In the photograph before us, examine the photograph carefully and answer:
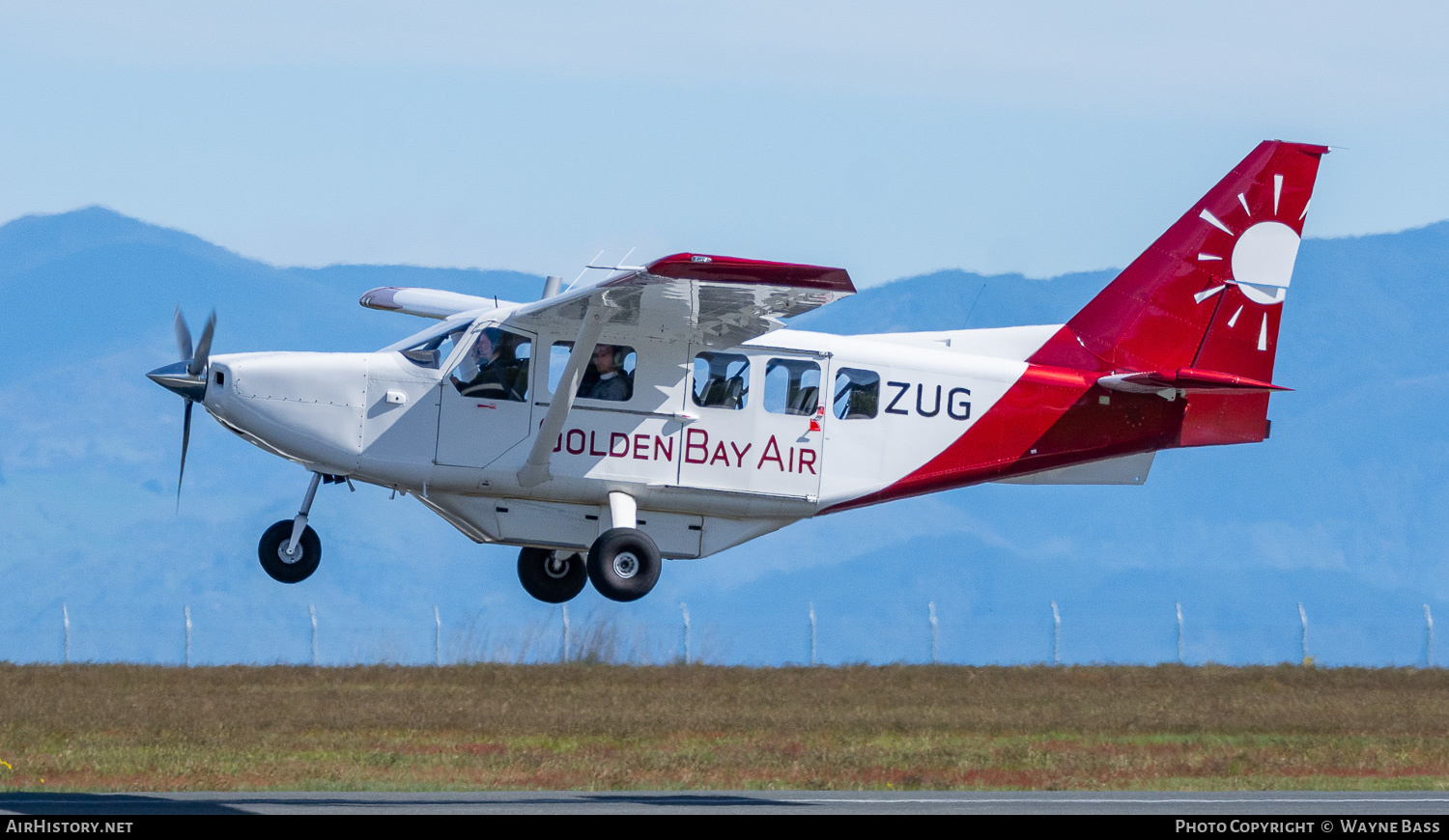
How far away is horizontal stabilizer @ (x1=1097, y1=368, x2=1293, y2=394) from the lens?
64.6ft

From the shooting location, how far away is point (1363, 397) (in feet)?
362

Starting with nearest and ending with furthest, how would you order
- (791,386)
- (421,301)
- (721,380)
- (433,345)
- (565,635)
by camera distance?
(433,345), (721,380), (791,386), (421,301), (565,635)

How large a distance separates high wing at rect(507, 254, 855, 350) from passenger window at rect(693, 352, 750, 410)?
16 cm

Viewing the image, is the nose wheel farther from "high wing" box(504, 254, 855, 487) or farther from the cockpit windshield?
"high wing" box(504, 254, 855, 487)

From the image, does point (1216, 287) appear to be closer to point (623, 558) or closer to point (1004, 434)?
point (1004, 434)

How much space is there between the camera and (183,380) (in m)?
18.5

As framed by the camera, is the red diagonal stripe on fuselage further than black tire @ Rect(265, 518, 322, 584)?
Yes

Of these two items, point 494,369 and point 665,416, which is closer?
point 494,369

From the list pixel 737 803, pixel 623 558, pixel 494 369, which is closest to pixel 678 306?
pixel 494 369

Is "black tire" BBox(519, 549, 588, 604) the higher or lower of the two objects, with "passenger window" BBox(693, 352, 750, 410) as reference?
lower

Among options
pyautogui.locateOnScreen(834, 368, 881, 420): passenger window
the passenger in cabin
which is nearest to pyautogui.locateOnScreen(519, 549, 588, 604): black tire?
the passenger in cabin

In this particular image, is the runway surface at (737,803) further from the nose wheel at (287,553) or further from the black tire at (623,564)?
the nose wheel at (287,553)

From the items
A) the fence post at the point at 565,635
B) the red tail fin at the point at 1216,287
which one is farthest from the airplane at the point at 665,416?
the fence post at the point at 565,635

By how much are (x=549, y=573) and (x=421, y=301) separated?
4119mm
